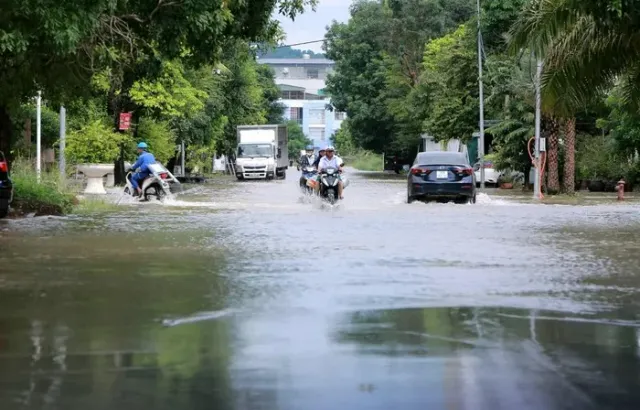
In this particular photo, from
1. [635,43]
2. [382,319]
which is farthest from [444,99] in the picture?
[382,319]

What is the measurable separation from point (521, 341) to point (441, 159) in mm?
20307

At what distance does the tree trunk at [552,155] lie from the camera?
1459 inches

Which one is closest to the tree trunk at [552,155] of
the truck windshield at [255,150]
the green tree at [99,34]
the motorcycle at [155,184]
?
the motorcycle at [155,184]

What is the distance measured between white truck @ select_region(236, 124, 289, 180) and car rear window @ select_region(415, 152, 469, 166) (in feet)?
87.1

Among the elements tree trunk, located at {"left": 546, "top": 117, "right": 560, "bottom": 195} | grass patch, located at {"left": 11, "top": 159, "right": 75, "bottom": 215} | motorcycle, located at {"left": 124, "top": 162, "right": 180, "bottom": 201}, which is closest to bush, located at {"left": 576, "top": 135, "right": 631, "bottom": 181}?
tree trunk, located at {"left": 546, "top": 117, "right": 560, "bottom": 195}

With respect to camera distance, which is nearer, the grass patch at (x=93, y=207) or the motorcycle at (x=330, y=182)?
the grass patch at (x=93, y=207)

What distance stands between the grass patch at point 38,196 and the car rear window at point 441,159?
32.6 feet

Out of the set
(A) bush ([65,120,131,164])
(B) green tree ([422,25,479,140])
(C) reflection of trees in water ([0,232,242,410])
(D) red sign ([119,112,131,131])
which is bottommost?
(C) reflection of trees in water ([0,232,242,410])

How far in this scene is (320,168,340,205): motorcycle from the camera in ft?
79.3

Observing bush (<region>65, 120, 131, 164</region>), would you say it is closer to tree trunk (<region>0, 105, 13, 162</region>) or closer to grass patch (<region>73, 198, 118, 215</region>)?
grass patch (<region>73, 198, 118, 215</region>)

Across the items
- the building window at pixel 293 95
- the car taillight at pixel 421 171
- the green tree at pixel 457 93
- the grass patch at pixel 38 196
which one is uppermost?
the building window at pixel 293 95

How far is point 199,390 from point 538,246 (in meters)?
9.45

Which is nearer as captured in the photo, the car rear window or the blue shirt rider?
the blue shirt rider

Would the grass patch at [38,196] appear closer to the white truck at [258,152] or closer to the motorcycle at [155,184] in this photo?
the motorcycle at [155,184]
